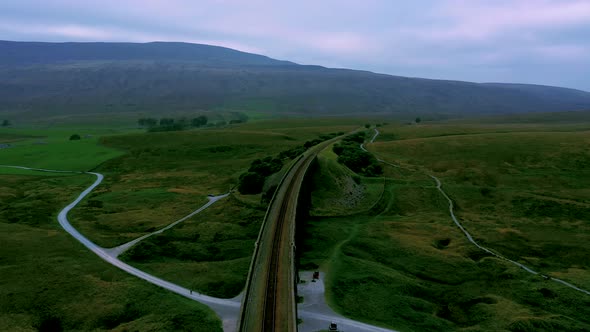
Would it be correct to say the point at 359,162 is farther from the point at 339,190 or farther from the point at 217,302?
the point at 217,302

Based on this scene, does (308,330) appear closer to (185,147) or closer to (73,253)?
(73,253)

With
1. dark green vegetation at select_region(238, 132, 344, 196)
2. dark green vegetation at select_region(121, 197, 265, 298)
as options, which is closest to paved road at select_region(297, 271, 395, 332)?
dark green vegetation at select_region(121, 197, 265, 298)

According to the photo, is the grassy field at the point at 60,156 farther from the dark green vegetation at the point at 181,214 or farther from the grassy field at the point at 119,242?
the dark green vegetation at the point at 181,214

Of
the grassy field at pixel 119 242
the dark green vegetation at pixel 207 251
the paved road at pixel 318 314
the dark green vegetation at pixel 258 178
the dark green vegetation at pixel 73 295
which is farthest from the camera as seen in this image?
the dark green vegetation at pixel 258 178

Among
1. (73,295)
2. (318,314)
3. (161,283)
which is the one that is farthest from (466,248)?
(73,295)

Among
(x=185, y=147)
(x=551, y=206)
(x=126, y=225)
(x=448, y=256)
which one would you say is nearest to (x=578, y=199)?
(x=551, y=206)

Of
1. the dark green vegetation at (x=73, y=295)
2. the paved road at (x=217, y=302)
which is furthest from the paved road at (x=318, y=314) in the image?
the dark green vegetation at (x=73, y=295)
